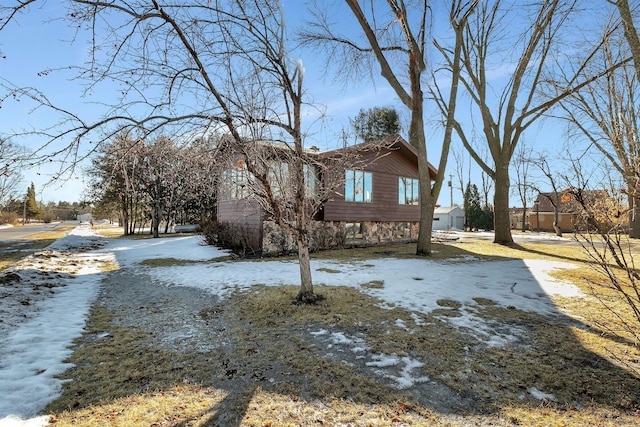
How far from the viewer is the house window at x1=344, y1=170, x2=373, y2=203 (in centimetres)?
1366

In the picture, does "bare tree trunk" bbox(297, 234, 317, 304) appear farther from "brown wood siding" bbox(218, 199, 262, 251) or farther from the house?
the house

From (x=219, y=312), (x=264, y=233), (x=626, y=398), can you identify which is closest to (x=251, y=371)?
(x=219, y=312)

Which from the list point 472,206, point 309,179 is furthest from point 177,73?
point 472,206

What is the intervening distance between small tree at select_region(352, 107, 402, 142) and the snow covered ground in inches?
746

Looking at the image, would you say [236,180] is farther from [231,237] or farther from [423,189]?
[231,237]

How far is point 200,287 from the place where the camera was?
Answer: 277 inches

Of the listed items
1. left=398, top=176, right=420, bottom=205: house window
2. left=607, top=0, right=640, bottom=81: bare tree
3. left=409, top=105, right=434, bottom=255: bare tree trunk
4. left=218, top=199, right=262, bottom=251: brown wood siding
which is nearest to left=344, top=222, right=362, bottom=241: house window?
left=398, top=176, right=420, bottom=205: house window

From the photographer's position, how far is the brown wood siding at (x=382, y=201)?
43.8ft

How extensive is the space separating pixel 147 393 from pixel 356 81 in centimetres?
1076

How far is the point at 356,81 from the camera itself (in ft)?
37.0

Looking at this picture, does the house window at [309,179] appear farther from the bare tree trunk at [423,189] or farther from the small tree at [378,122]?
the small tree at [378,122]

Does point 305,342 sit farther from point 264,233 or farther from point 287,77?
point 264,233

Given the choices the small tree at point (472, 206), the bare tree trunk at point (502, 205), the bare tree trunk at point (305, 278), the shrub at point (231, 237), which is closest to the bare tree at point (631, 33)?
the bare tree trunk at point (305, 278)

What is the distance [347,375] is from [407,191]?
14052 mm
